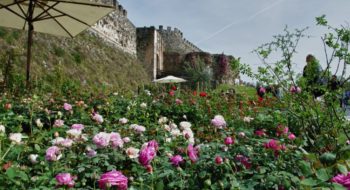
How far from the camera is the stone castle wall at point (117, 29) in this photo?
17453mm

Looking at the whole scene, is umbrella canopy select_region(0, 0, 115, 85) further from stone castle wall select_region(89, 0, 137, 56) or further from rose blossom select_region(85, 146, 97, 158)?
stone castle wall select_region(89, 0, 137, 56)

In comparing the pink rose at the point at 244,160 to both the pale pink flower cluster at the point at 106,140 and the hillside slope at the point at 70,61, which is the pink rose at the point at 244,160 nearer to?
the pale pink flower cluster at the point at 106,140

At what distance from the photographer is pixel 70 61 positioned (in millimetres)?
12703

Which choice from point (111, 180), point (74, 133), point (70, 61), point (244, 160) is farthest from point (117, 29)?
point (111, 180)

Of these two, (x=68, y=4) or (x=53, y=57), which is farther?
(x=53, y=57)

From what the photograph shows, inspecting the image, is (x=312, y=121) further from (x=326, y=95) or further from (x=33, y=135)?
(x=33, y=135)

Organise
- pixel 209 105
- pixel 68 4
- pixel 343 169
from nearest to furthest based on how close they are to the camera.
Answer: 1. pixel 343 169
2. pixel 209 105
3. pixel 68 4

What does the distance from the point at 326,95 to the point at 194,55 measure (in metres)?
29.4

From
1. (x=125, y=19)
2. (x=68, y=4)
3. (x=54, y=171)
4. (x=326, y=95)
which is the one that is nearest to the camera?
(x=54, y=171)

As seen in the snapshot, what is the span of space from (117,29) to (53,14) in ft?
45.9

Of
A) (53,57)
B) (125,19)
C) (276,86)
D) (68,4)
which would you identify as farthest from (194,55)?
(276,86)

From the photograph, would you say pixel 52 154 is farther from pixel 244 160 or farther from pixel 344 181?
pixel 344 181

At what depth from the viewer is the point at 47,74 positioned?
33.9 ft

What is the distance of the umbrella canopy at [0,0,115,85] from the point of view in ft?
17.1
